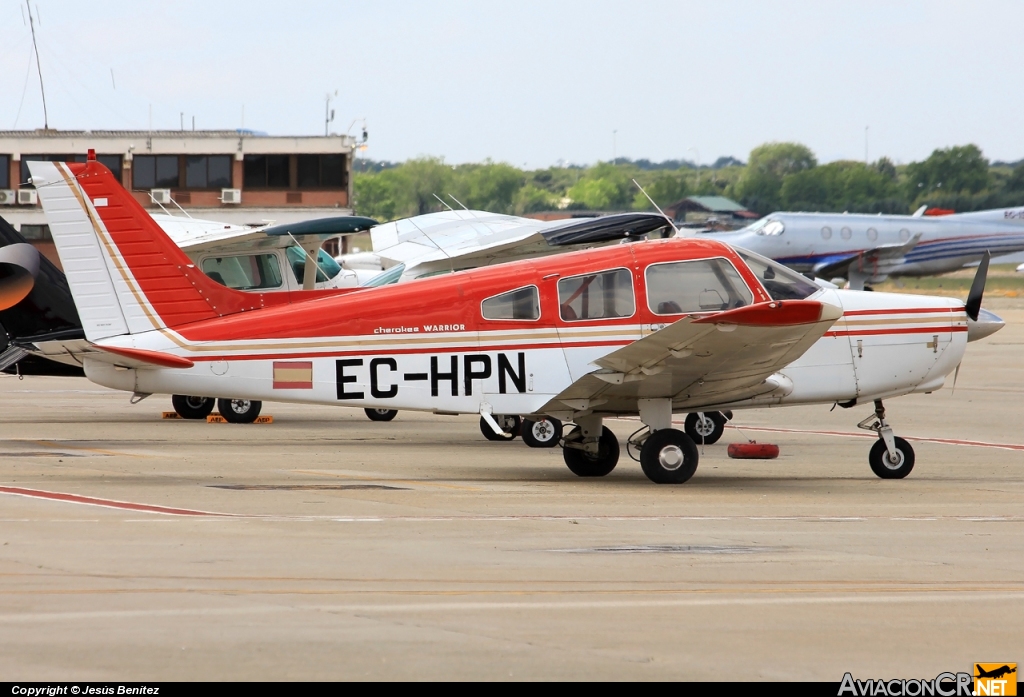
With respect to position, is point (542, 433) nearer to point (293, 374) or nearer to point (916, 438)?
point (293, 374)

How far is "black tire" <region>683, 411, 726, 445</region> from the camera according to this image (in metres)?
15.3

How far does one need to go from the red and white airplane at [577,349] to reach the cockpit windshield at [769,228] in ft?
129

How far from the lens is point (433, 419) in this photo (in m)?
19.2

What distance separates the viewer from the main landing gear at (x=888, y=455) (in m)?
11.9

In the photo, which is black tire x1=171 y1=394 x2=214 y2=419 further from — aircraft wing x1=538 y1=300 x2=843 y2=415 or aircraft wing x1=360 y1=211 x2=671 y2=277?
aircraft wing x1=538 y1=300 x2=843 y2=415

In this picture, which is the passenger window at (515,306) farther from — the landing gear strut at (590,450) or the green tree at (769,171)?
the green tree at (769,171)

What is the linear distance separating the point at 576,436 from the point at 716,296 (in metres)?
1.96

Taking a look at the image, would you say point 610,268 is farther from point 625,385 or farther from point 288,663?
point 288,663

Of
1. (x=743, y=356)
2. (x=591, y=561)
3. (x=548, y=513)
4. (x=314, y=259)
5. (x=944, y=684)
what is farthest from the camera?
(x=314, y=259)

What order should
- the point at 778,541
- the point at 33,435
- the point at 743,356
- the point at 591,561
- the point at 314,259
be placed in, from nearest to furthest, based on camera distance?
1. the point at 591,561
2. the point at 778,541
3. the point at 743,356
4. the point at 33,435
5. the point at 314,259

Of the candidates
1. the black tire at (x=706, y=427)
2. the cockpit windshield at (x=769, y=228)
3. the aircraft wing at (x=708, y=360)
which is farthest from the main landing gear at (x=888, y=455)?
the cockpit windshield at (x=769, y=228)

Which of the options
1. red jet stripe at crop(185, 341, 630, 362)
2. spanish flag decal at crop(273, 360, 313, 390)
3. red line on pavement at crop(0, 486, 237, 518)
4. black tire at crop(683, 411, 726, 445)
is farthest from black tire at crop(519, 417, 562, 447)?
red line on pavement at crop(0, 486, 237, 518)

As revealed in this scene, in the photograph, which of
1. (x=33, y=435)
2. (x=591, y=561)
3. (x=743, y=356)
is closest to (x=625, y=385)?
(x=743, y=356)

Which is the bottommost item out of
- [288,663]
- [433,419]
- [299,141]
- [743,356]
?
[433,419]
